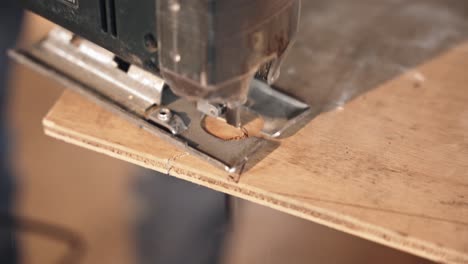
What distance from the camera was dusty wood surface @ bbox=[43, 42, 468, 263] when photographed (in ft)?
2.09

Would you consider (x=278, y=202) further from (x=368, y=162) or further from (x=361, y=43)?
(x=361, y=43)

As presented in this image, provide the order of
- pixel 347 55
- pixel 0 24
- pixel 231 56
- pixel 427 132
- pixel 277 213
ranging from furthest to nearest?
1. pixel 0 24
2. pixel 277 213
3. pixel 347 55
4. pixel 427 132
5. pixel 231 56

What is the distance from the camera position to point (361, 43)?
881mm

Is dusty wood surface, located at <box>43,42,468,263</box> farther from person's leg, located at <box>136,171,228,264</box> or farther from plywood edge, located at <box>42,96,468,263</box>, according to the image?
person's leg, located at <box>136,171,228,264</box>

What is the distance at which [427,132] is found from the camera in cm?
74

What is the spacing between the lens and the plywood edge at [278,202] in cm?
62

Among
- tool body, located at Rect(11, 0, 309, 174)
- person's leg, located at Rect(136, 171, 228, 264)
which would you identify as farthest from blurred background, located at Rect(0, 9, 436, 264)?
tool body, located at Rect(11, 0, 309, 174)

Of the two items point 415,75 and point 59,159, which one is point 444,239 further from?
point 59,159

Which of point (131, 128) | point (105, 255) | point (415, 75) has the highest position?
point (415, 75)

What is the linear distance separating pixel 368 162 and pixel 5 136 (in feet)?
2.68

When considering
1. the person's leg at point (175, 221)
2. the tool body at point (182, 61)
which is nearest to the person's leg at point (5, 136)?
the person's leg at point (175, 221)

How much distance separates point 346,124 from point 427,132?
9 centimetres

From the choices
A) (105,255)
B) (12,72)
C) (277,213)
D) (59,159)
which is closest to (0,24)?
(12,72)

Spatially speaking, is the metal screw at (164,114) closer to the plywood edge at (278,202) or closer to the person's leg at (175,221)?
the plywood edge at (278,202)
